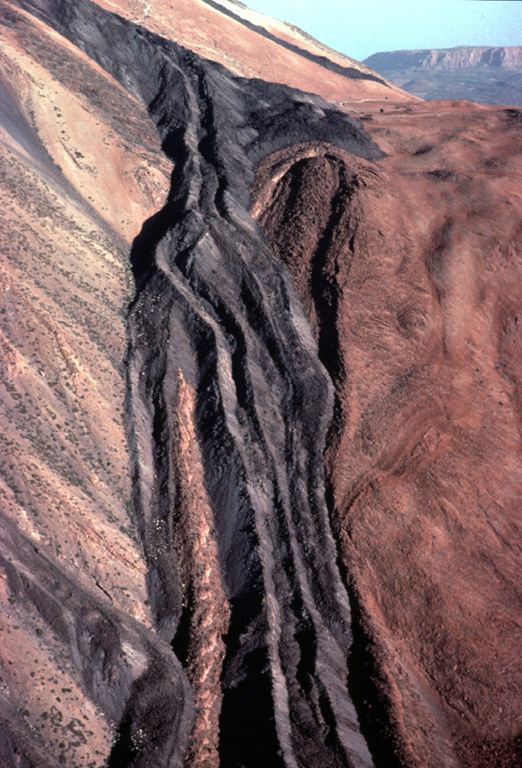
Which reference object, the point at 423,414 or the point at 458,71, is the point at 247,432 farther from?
the point at 458,71

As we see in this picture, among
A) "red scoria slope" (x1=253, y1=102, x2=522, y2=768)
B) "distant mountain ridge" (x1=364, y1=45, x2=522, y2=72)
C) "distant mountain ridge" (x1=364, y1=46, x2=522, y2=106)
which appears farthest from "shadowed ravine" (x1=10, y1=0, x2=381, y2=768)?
"distant mountain ridge" (x1=364, y1=45, x2=522, y2=72)

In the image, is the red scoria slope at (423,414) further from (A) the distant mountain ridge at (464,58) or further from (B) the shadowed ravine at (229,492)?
(A) the distant mountain ridge at (464,58)

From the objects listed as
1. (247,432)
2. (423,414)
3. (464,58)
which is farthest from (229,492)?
(464,58)

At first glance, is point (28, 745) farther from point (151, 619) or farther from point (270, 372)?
point (270, 372)

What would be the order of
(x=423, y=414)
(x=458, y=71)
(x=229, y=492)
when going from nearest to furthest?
(x=229, y=492) → (x=423, y=414) → (x=458, y=71)

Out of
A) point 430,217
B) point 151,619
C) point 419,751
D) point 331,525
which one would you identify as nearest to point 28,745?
point 151,619

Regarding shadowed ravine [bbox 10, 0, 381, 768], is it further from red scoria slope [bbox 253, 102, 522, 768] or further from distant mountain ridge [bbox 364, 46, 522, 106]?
distant mountain ridge [bbox 364, 46, 522, 106]

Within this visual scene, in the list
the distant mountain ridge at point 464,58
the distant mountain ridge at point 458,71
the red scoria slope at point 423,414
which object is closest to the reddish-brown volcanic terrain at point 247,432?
the red scoria slope at point 423,414
